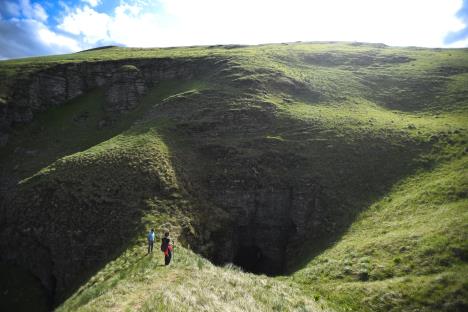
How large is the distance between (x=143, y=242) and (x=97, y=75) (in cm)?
6253

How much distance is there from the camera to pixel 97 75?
84.6 metres

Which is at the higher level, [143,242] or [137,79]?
[137,79]

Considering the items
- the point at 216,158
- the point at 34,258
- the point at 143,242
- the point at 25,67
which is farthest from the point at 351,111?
the point at 25,67

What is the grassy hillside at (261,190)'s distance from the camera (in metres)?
24.8

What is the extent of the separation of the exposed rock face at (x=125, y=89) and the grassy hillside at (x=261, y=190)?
3.07 metres

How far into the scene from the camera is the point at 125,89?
78.4 m

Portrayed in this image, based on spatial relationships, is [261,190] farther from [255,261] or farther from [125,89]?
[125,89]

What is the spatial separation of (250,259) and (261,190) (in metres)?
9.40

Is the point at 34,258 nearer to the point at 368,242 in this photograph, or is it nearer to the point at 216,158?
the point at 216,158

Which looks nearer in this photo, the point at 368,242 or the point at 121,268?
the point at 121,268

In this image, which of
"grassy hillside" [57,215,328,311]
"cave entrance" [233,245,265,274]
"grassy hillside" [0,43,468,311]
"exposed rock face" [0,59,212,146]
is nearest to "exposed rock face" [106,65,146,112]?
"exposed rock face" [0,59,212,146]

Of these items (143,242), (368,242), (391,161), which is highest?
(391,161)

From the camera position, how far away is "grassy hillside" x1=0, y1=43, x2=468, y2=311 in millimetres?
24766

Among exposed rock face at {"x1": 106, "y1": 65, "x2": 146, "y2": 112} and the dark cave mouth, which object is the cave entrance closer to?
the dark cave mouth
